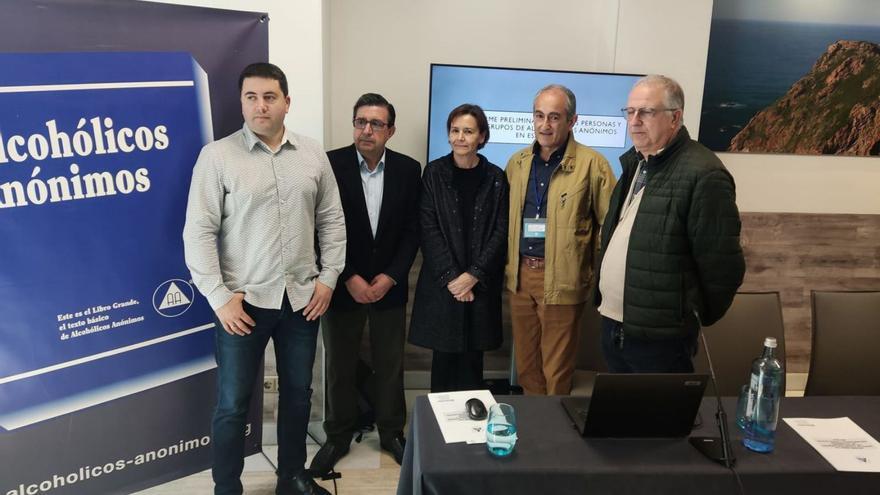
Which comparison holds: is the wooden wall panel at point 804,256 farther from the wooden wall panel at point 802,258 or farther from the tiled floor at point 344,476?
the tiled floor at point 344,476

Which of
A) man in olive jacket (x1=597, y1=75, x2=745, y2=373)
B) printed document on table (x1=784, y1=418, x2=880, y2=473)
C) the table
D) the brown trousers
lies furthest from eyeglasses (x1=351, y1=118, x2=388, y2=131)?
printed document on table (x1=784, y1=418, x2=880, y2=473)

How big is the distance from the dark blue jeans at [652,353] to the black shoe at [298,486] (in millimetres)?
1322

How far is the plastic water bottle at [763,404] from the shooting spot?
140 centimetres

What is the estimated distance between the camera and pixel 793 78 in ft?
11.2

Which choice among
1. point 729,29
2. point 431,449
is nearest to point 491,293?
point 431,449

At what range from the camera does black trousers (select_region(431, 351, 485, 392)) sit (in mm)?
2578

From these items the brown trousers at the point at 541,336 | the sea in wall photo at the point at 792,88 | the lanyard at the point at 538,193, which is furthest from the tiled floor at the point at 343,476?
the sea in wall photo at the point at 792,88

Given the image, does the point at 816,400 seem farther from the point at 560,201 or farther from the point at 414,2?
the point at 414,2

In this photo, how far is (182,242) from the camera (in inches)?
82.1

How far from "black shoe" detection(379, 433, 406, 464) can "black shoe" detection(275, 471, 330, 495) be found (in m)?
0.42

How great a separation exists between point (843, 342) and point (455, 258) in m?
1.63

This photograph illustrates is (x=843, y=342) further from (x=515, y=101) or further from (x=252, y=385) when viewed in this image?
(x=252, y=385)

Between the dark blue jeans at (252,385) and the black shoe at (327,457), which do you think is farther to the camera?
the black shoe at (327,457)

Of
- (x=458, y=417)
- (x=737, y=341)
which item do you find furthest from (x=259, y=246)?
(x=737, y=341)
